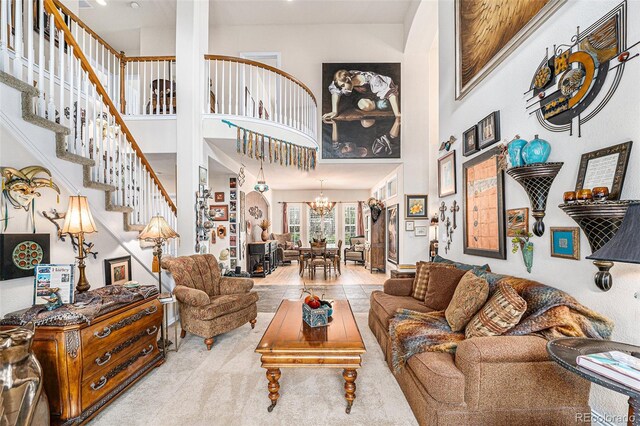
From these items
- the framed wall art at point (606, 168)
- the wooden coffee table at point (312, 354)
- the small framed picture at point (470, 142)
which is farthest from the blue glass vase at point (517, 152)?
the wooden coffee table at point (312, 354)

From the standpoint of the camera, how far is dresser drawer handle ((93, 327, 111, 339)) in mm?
1932

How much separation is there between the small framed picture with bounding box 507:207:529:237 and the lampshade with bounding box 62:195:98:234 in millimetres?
3392

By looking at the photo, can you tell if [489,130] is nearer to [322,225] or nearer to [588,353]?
[588,353]

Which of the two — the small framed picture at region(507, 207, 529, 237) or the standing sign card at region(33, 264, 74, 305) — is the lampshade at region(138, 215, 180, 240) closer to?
the standing sign card at region(33, 264, 74, 305)

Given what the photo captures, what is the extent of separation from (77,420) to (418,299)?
2.99 metres

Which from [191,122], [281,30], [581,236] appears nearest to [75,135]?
[191,122]

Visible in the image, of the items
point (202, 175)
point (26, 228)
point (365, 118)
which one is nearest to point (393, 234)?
point (365, 118)

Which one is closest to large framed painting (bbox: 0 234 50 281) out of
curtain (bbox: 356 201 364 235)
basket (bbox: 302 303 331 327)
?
basket (bbox: 302 303 331 327)

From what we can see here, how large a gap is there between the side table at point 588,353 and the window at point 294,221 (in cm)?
961

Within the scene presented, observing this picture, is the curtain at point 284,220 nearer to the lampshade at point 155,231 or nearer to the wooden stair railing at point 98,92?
the wooden stair railing at point 98,92

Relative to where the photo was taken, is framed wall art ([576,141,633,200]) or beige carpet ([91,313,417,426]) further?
beige carpet ([91,313,417,426])

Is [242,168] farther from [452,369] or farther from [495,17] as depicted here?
[452,369]

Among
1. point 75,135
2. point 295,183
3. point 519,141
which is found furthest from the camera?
point 295,183

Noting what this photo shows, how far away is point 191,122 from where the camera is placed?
4207 mm
